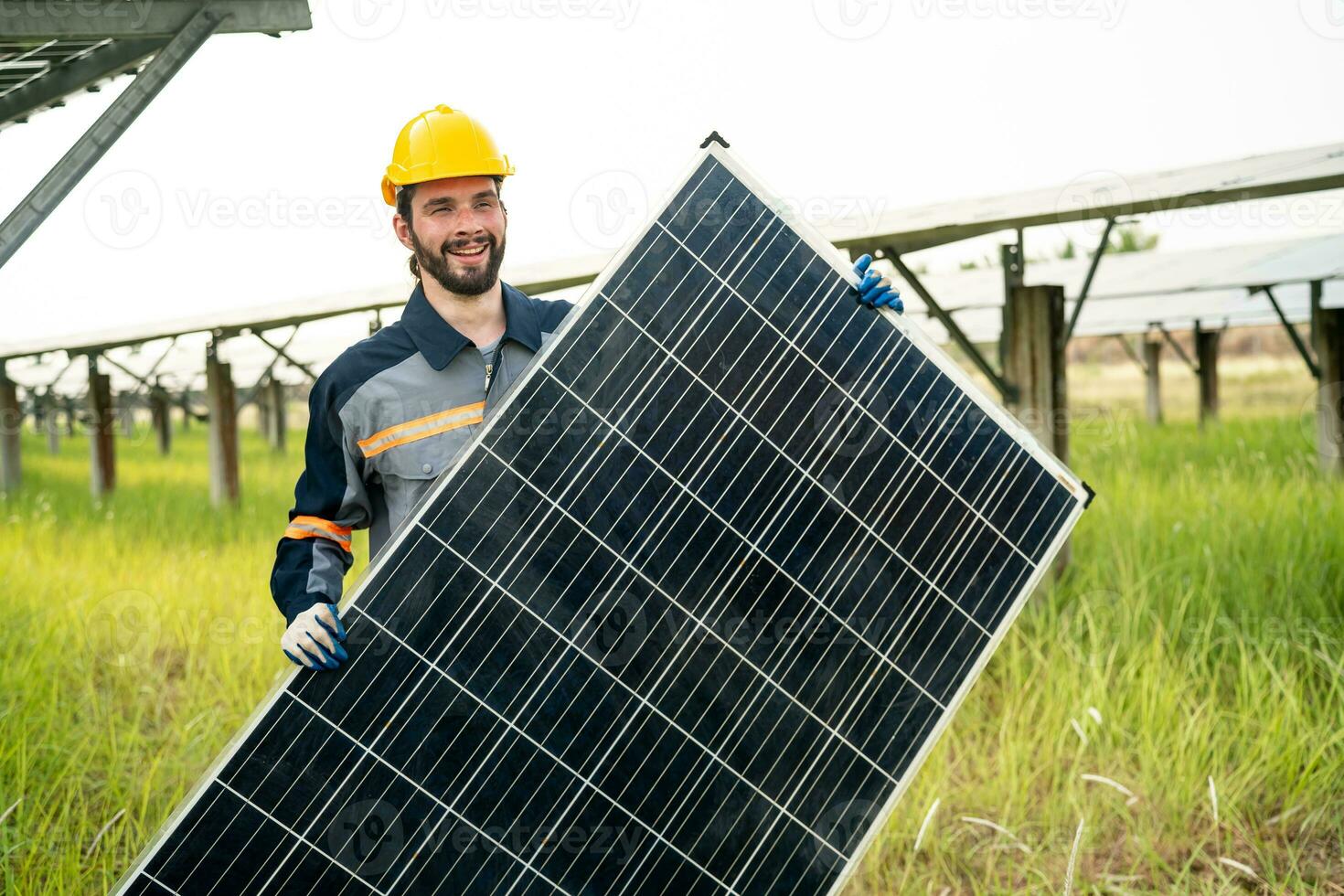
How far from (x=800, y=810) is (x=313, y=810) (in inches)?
58.6

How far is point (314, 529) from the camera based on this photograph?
3.75 m

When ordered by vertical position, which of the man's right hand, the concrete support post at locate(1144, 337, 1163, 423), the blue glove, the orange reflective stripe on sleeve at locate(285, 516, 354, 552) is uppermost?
the concrete support post at locate(1144, 337, 1163, 423)

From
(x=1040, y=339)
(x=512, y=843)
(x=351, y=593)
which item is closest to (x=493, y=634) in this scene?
(x=351, y=593)

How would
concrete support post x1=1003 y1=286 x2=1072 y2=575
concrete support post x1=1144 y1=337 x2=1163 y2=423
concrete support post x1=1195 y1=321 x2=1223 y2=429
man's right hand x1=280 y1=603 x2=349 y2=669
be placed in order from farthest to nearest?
concrete support post x1=1144 y1=337 x2=1163 y2=423 → concrete support post x1=1195 y1=321 x2=1223 y2=429 → concrete support post x1=1003 y1=286 x2=1072 y2=575 → man's right hand x1=280 y1=603 x2=349 y2=669

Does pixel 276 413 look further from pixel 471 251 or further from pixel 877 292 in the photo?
pixel 877 292

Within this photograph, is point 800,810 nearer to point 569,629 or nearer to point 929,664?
point 929,664

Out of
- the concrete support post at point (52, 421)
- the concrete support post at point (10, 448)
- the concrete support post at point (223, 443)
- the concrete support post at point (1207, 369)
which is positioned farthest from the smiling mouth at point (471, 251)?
the concrete support post at point (52, 421)

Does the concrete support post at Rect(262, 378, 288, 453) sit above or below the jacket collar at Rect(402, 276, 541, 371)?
below

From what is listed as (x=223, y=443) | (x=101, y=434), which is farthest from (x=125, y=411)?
(x=223, y=443)

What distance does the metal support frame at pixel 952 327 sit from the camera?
7471 mm

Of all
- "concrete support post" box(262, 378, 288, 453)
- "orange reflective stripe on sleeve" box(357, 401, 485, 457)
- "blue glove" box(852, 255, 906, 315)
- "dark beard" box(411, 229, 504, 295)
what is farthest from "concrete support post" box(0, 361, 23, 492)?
"blue glove" box(852, 255, 906, 315)

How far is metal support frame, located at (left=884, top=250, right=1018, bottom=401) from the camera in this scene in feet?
24.5

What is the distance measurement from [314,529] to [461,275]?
1.00m

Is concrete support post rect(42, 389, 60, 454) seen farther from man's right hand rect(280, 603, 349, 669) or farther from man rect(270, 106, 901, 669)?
man's right hand rect(280, 603, 349, 669)
